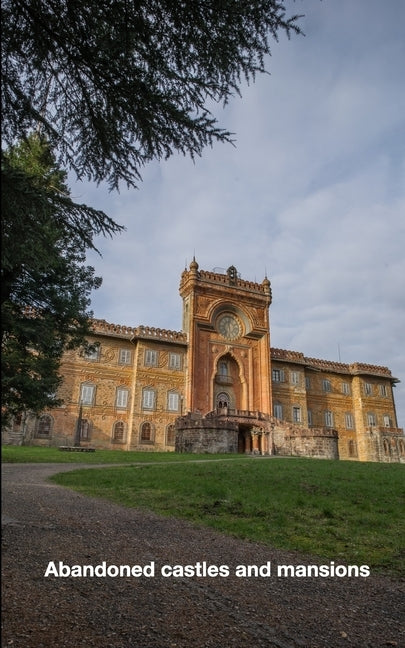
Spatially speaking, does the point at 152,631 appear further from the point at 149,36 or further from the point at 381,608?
the point at 149,36

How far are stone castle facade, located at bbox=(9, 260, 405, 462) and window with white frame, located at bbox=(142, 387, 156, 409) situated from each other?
8cm

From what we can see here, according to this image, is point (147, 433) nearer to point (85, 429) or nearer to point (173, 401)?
point (173, 401)

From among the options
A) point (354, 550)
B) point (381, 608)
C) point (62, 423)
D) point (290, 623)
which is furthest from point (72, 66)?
point (62, 423)

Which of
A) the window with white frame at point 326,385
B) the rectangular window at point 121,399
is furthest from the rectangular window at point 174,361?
the window with white frame at point 326,385

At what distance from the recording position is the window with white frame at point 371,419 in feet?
138

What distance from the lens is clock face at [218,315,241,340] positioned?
124ft

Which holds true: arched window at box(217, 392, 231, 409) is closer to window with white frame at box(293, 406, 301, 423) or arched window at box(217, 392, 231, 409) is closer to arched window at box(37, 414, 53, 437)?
window with white frame at box(293, 406, 301, 423)

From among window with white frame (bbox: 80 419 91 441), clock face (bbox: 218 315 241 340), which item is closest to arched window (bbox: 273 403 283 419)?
clock face (bbox: 218 315 241 340)

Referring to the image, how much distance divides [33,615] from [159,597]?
1.13 m

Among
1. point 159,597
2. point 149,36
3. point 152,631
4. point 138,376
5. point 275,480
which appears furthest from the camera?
point 138,376

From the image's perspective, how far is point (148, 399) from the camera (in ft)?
111

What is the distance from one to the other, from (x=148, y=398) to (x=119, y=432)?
335 cm

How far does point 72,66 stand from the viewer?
14.2 ft

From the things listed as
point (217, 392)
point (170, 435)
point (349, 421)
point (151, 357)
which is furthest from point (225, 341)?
point (349, 421)
